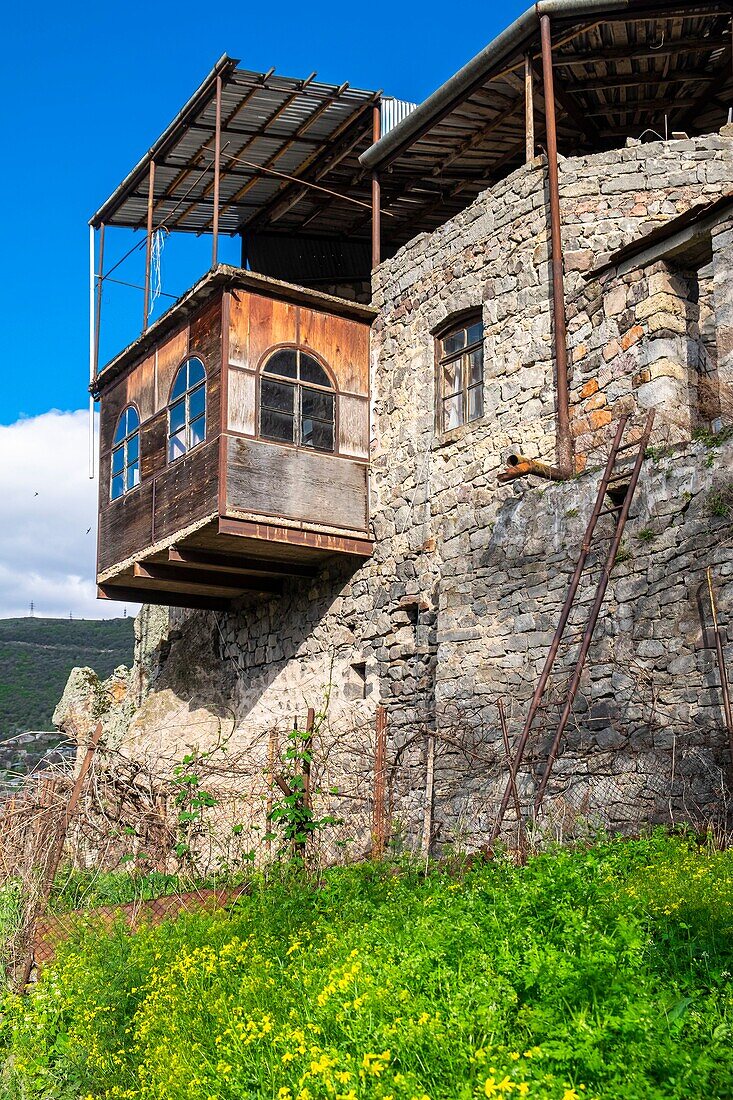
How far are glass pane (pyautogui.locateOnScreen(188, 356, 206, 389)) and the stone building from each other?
11.3 inches

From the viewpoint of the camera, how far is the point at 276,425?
1266 centimetres

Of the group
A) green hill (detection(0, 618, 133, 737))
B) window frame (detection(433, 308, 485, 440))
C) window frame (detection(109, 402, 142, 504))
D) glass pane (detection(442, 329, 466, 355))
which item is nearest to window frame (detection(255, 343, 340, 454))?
window frame (detection(433, 308, 485, 440))

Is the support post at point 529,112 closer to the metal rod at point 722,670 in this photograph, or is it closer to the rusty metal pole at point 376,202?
the rusty metal pole at point 376,202

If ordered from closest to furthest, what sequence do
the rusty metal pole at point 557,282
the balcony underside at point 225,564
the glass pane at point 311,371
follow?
the rusty metal pole at point 557,282 → the balcony underside at point 225,564 → the glass pane at point 311,371

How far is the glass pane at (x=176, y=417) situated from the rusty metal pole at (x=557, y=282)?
489 cm

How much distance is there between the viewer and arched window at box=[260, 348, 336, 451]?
12.7 m

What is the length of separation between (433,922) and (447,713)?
5.19 meters

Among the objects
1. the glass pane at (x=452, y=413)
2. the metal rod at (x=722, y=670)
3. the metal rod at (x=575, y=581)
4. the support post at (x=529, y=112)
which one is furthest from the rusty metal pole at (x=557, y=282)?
the metal rod at (x=722, y=670)

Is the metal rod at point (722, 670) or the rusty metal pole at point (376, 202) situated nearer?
the metal rod at point (722, 670)

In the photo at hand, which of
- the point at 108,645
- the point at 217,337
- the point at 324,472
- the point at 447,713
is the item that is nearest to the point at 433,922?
the point at 447,713

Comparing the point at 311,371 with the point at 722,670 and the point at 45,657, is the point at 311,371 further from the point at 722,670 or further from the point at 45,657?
the point at 45,657

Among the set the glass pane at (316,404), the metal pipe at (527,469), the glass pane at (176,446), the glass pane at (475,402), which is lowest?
the metal pipe at (527,469)

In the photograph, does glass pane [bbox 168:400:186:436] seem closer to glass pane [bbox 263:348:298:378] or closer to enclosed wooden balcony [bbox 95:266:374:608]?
enclosed wooden balcony [bbox 95:266:374:608]

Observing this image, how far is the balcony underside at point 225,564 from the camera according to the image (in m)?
12.3
